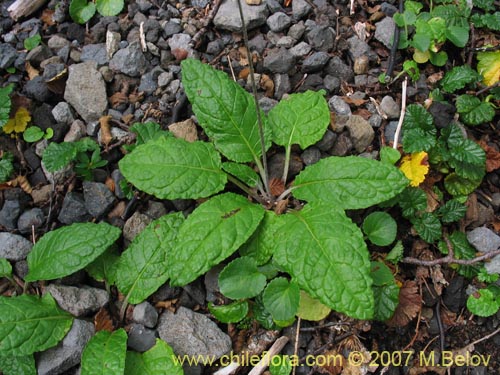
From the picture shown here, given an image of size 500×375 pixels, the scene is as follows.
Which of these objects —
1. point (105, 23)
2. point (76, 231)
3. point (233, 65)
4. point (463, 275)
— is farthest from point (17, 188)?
point (463, 275)

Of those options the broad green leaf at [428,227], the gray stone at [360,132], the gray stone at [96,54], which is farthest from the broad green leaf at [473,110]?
the gray stone at [96,54]

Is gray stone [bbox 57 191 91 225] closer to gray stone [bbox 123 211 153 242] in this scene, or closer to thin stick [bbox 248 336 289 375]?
gray stone [bbox 123 211 153 242]

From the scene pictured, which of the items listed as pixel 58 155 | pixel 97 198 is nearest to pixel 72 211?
pixel 97 198

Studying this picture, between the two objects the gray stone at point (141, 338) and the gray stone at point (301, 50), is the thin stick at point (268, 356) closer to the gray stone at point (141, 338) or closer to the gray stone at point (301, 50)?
the gray stone at point (141, 338)

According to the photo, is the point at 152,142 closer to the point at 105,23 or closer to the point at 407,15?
the point at 105,23

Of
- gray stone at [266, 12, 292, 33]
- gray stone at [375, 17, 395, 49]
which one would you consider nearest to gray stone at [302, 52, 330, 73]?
gray stone at [266, 12, 292, 33]
